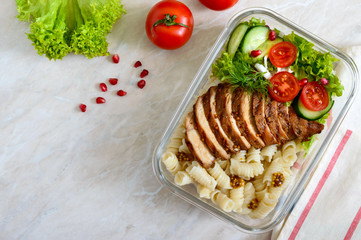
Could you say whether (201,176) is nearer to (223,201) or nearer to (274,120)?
(223,201)

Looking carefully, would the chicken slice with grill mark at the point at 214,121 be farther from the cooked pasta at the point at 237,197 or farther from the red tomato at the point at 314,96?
the red tomato at the point at 314,96

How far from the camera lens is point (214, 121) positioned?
3.52m

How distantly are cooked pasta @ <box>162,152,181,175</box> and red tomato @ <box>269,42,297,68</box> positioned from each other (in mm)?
1343

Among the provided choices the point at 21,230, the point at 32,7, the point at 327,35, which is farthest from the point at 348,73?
the point at 21,230

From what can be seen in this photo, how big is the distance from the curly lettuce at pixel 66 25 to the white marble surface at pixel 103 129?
25 cm

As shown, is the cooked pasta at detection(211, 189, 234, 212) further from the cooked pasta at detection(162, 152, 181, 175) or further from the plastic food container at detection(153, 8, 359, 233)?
the cooked pasta at detection(162, 152, 181, 175)

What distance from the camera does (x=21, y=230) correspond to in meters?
4.16

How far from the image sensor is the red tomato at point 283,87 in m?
3.54

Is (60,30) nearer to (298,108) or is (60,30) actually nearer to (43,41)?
(43,41)

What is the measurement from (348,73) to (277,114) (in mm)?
956

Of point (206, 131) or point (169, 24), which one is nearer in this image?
point (206, 131)

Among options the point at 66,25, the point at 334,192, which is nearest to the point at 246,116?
the point at 334,192

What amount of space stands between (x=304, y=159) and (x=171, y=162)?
136cm

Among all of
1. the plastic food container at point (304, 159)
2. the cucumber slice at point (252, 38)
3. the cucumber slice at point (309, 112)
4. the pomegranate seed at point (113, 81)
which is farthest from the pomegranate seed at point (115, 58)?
the cucumber slice at point (309, 112)
